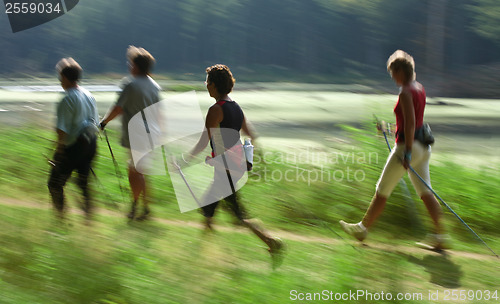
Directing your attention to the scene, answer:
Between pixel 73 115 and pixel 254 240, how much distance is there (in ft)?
5.67

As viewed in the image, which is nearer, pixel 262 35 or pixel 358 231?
pixel 358 231

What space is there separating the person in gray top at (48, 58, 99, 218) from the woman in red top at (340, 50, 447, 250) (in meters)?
2.17

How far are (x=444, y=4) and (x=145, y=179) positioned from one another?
11963 mm

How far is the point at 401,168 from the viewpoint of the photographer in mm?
4516

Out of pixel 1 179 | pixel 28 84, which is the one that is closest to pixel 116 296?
pixel 1 179

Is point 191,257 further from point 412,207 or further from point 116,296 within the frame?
point 412,207

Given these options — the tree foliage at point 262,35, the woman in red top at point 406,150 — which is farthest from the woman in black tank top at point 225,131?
the tree foliage at point 262,35

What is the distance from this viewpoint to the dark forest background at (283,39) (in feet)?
46.1

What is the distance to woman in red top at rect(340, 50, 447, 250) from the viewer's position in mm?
4348

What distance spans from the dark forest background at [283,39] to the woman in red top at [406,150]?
8.97 metres

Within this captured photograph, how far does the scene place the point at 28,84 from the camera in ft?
47.2

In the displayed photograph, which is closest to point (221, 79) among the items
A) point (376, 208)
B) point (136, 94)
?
point (136, 94)

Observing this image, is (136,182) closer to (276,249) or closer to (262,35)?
(276,249)

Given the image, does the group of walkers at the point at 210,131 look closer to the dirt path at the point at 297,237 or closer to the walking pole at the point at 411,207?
the dirt path at the point at 297,237
